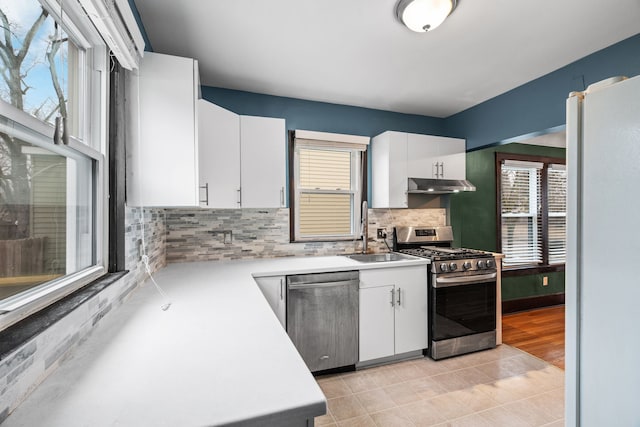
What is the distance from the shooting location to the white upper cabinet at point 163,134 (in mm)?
1589

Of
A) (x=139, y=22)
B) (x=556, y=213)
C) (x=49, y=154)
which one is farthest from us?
(x=556, y=213)

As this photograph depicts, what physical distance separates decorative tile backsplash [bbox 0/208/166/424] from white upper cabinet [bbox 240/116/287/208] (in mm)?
934

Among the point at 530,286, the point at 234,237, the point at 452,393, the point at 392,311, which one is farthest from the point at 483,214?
the point at 234,237

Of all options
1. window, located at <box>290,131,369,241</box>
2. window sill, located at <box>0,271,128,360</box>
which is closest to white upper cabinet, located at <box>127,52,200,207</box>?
window sill, located at <box>0,271,128,360</box>

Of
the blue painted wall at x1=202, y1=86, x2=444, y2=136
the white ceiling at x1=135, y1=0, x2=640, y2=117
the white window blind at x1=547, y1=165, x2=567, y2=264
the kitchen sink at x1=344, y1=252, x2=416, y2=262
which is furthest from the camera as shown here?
the white window blind at x1=547, y1=165, x2=567, y2=264

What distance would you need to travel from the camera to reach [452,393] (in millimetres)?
2156

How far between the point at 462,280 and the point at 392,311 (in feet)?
2.43

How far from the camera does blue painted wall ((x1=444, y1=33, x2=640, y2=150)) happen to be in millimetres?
2008

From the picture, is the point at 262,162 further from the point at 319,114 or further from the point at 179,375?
the point at 179,375

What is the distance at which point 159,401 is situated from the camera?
2.23 ft

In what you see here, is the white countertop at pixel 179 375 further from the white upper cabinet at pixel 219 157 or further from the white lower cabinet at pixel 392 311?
the white lower cabinet at pixel 392 311

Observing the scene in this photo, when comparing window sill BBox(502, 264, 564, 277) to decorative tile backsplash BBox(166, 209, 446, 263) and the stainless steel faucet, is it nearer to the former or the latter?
decorative tile backsplash BBox(166, 209, 446, 263)

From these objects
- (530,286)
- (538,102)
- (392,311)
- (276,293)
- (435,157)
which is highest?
(538,102)

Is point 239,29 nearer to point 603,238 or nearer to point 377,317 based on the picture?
point 603,238
